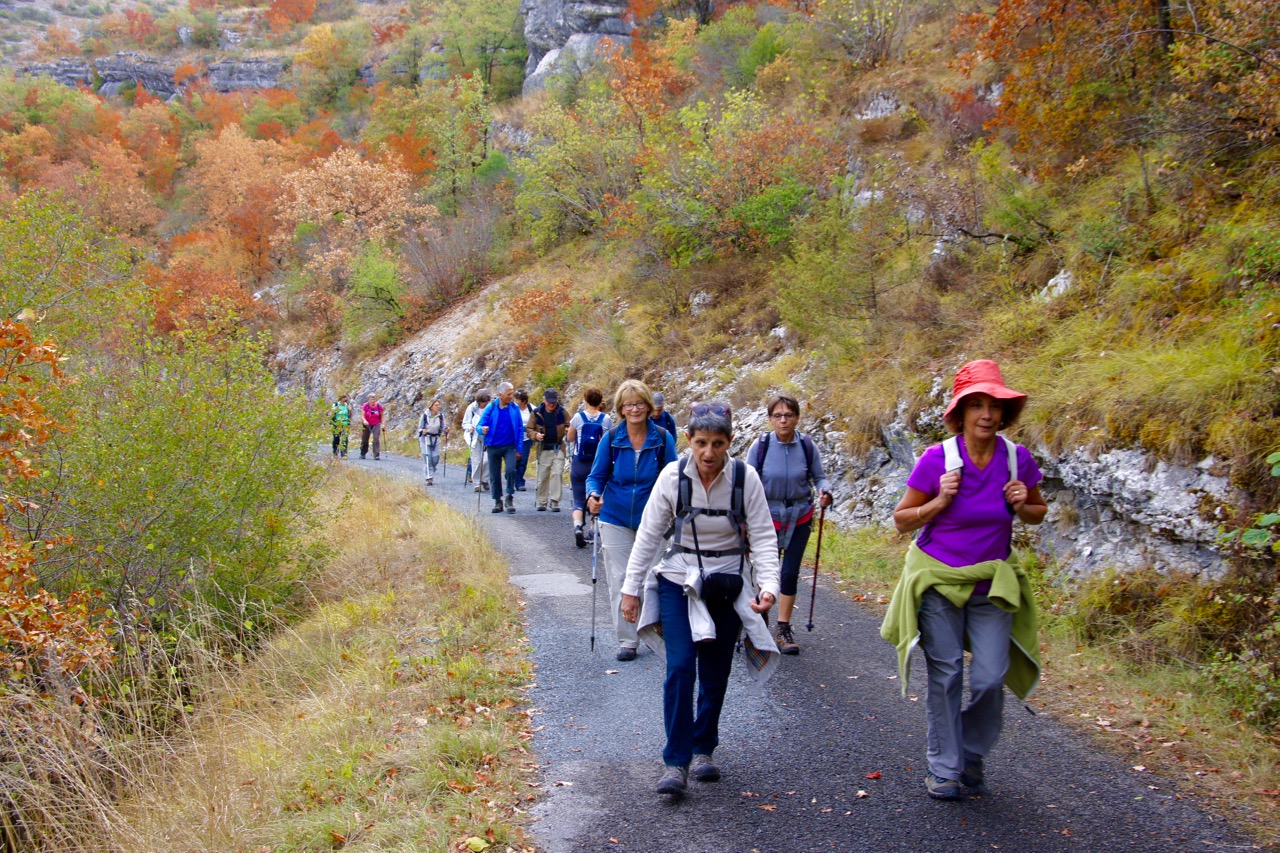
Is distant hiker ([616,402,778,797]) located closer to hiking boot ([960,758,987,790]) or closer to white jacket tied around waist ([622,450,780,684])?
white jacket tied around waist ([622,450,780,684])

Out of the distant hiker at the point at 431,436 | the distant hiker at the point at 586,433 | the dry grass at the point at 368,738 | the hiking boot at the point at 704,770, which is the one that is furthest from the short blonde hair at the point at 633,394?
the distant hiker at the point at 431,436

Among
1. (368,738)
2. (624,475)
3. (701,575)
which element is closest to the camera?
(701,575)

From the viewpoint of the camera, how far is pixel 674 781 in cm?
425

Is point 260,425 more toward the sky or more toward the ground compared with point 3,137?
more toward the ground

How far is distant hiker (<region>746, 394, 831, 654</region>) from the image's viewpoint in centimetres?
663

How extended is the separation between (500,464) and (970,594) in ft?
35.1

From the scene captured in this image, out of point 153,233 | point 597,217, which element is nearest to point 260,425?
point 597,217

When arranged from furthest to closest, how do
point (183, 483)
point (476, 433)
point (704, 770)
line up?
point (476, 433)
point (183, 483)
point (704, 770)

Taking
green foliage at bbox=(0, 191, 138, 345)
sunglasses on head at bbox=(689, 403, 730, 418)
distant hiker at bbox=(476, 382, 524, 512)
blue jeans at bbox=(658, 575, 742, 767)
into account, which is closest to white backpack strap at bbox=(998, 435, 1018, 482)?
sunglasses on head at bbox=(689, 403, 730, 418)

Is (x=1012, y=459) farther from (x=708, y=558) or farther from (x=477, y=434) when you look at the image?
(x=477, y=434)

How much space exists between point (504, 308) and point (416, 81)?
37.1 meters

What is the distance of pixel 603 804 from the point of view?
14.3 ft

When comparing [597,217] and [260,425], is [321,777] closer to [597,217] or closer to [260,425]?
[260,425]

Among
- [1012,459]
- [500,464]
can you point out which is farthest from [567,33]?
[1012,459]
